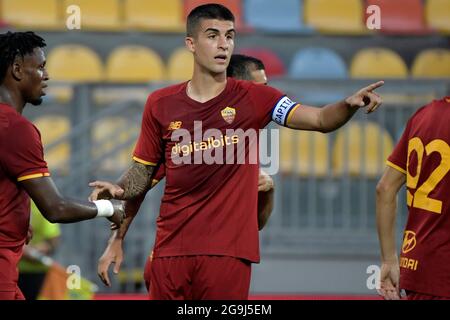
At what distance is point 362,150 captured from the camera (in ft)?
31.6

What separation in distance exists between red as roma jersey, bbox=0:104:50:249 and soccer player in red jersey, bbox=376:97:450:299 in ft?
5.68

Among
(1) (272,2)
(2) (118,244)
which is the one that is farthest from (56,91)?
(2) (118,244)

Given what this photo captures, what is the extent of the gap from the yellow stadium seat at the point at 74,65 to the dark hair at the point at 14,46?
729 centimetres

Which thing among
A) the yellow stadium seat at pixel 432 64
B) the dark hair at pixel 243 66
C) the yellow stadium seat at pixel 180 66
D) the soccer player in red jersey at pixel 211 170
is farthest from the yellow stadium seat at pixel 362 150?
the soccer player in red jersey at pixel 211 170

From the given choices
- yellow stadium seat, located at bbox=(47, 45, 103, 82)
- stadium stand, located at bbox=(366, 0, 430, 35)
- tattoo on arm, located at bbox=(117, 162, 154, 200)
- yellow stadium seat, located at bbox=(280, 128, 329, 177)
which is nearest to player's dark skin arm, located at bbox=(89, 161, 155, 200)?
tattoo on arm, located at bbox=(117, 162, 154, 200)

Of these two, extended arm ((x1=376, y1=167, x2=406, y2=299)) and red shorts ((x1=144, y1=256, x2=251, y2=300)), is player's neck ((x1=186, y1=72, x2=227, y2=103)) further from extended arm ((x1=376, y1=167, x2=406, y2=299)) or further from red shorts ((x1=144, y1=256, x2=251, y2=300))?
extended arm ((x1=376, y1=167, x2=406, y2=299))

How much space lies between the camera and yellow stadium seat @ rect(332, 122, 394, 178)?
955 cm

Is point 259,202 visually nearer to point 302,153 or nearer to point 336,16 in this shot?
point 302,153

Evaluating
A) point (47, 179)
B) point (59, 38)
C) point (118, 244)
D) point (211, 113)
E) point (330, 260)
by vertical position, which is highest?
point (59, 38)

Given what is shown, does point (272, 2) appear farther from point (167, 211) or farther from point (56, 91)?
point (167, 211)

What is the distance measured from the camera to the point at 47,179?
493cm

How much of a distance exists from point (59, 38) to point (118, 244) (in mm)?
7720

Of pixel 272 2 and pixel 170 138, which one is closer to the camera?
pixel 170 138

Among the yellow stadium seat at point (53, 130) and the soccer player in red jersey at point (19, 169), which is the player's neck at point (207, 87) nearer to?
the soccer player in red jersey at point (19, 169)
